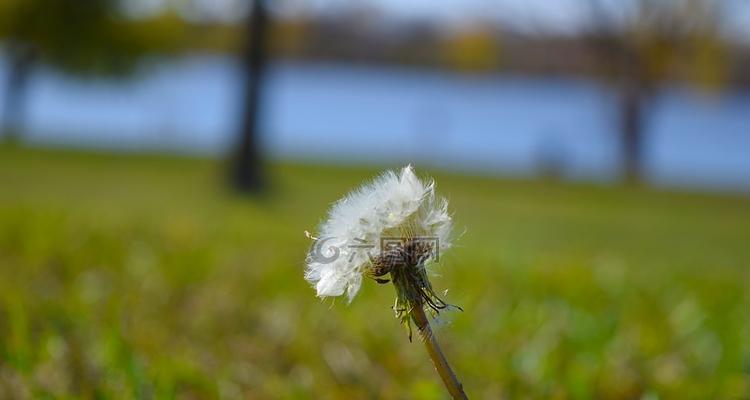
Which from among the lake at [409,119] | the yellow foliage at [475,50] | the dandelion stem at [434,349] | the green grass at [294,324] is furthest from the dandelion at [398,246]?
the yellow foliage at [475,50]

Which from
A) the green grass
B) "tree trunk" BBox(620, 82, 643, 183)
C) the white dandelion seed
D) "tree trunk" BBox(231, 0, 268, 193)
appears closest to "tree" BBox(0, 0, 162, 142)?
"tree trunk" BBox(231, 0, 268, 193)

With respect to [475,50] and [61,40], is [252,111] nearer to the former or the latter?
[61,40]

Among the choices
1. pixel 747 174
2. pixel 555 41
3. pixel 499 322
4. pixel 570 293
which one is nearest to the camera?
pixel 499 322

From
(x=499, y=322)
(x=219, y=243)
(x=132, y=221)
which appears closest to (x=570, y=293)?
(x=499, y=322)

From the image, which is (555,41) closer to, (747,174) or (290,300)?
(747,174)

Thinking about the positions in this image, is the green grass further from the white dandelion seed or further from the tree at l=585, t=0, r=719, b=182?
the tree at l=585, t=0, r=719, b=182

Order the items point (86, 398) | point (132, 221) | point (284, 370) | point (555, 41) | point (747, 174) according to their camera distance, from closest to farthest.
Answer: point (86, 398) → point (284, 370) → point (132, 221) → point (747, 174) → point (555, 41)

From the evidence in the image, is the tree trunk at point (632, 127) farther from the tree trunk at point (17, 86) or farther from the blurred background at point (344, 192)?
the tree trunk at point (17, 86)
